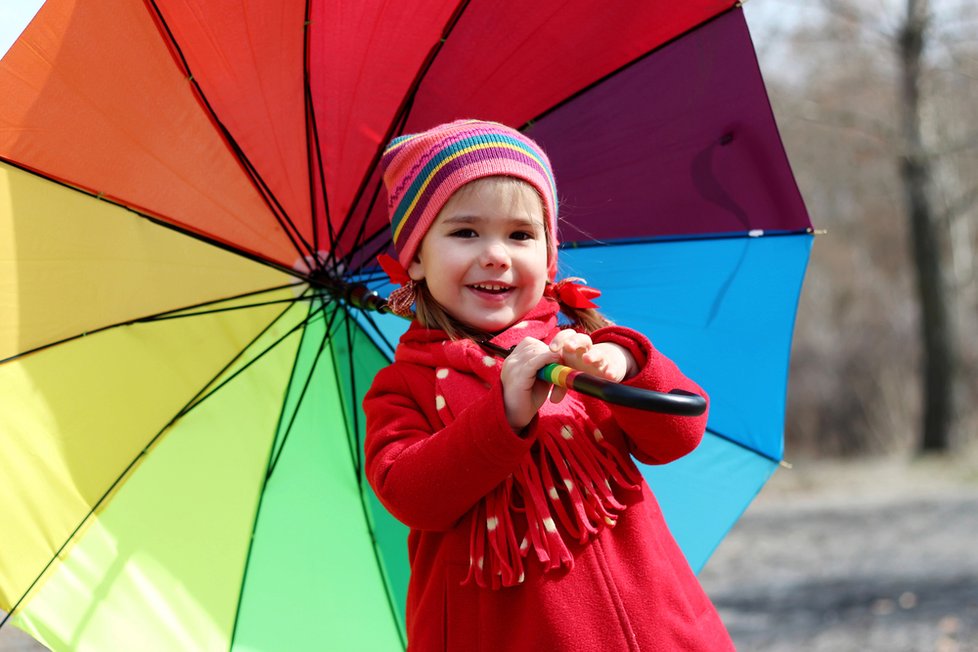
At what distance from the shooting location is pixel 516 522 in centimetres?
209

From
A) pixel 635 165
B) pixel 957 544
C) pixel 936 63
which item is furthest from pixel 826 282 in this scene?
pixel 635 165

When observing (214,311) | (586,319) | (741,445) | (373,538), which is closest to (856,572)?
(741,445)

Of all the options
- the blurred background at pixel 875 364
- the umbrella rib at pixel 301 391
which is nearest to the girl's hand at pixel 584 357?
the umbrella rib at pixel 301 391

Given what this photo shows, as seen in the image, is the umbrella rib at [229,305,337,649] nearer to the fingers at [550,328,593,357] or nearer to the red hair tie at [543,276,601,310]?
the red hair tie at [543,276,601,310]

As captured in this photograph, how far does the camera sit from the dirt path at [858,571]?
5.02 meters

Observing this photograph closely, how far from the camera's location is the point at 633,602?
80.7 inches

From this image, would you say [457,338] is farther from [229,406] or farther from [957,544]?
[957,544]

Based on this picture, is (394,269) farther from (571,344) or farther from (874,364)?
(874,364)

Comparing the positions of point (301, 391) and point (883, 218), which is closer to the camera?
point (301, 391)

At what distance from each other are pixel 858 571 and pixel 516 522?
4999 mm

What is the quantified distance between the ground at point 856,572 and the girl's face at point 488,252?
3235 mm

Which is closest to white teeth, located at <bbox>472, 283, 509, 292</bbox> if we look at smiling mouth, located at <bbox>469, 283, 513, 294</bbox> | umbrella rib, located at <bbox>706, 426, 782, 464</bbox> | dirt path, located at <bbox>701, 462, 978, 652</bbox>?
smiling mouth, located at <bbox>469, 283, 513, 294</bbox>

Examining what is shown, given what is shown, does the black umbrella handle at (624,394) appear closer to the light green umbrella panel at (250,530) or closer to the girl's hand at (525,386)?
the girl's hand at (525,386)

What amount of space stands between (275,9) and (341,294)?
0.70m
